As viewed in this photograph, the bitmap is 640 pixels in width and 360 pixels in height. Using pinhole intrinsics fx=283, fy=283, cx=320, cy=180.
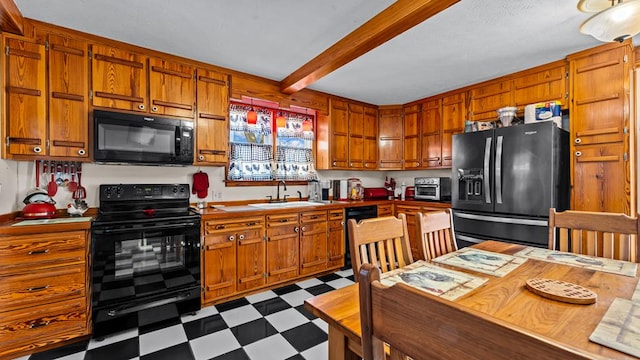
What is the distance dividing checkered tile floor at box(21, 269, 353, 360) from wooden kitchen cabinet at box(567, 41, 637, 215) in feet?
8.99

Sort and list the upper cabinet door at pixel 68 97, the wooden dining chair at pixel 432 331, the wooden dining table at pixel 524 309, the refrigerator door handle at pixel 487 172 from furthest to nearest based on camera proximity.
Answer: the refrigerator door handle at pixel 487 172, the upper cabinet door at pixel 68 97, the wooden dining table at pixel 524 309, the wooden dining chair at pixel 432 331

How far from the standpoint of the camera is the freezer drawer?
102 inches

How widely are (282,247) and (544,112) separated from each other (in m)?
3.00

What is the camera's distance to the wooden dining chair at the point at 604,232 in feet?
5.08

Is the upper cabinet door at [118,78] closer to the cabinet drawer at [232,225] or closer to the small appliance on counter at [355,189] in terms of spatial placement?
the cabinet drawer at [232,225]

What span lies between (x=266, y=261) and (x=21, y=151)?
2149 mm

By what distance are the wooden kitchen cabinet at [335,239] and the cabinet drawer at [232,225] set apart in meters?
0.92

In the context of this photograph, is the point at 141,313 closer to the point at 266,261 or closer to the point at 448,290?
the point at 266,261

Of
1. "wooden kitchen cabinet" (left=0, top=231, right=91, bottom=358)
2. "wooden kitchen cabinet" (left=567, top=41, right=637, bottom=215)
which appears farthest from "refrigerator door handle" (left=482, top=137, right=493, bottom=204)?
"wooden kitchen cabinet" (left=0, top=231, right=91, bottom=358)

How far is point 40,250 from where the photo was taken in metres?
1.90

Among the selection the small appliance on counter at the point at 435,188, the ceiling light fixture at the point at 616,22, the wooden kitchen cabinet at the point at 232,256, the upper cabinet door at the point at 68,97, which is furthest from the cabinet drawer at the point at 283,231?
the ceiling light fixture at the point at 616,22

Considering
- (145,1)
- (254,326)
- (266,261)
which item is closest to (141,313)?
(254,326)

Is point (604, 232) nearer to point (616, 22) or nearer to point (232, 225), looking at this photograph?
point (616, 22)

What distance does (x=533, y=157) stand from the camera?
2.62 m
